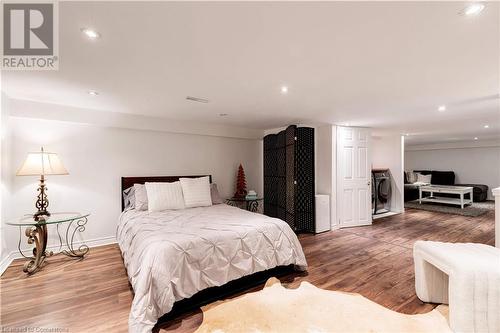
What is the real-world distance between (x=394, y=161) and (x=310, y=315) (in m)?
5.69

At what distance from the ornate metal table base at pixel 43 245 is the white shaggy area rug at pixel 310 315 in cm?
235

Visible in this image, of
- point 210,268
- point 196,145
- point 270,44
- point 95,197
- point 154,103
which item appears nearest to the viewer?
point 270,44

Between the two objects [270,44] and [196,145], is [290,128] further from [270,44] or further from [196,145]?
[270,44]

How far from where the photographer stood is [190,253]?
205cm

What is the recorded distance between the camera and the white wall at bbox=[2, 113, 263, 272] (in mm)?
3133

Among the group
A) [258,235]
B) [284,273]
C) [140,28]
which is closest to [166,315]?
[258,235]

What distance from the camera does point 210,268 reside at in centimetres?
214

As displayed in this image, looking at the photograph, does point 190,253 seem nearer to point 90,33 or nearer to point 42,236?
point 90,33

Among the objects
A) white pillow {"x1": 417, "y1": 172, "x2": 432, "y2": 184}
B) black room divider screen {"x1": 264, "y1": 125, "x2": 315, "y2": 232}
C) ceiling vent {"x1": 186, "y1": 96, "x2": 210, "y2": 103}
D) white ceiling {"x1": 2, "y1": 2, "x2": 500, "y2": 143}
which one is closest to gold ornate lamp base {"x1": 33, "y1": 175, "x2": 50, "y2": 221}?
white ceiling {"x1": 2, "y1": 2, "x2": 500, "y2": 143}

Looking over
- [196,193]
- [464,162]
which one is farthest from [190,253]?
[464,162]

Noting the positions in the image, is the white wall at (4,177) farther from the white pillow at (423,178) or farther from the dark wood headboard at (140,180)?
the white pillow at (423,178)

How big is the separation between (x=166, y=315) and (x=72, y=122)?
3.13m

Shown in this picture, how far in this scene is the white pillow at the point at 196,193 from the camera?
3.66 metres

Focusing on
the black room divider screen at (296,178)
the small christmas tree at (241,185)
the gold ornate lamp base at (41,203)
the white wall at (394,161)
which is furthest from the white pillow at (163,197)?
the white wall at (394,161)
